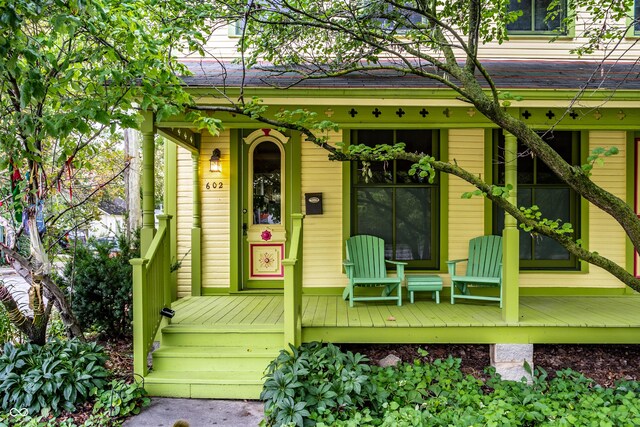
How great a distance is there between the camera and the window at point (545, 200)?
532 cm

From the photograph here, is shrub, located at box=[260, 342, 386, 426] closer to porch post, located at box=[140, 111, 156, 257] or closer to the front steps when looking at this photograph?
the front steps

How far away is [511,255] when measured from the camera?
4008 millimetres

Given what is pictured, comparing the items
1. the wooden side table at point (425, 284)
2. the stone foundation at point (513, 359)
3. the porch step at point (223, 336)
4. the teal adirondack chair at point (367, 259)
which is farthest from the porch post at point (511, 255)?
the porch step at point (223, 336)

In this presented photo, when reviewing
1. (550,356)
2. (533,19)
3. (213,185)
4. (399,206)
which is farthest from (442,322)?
(533,19)

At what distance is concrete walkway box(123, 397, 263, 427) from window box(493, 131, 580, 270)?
3702 millimetres

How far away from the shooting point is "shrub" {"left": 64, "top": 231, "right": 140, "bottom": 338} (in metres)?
4.45

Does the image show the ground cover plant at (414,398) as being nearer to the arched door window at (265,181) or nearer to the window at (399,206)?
the window at (399,206)

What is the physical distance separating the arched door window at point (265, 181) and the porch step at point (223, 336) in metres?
1.88

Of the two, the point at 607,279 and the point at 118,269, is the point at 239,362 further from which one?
the point at 607,279

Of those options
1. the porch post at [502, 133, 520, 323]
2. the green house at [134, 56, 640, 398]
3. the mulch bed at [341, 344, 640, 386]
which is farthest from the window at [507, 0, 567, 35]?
the mulch bed at [341, 344, 640, 386]

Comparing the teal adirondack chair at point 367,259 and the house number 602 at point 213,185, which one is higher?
the house number 602 at point 213,185

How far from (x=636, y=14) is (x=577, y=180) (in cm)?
443

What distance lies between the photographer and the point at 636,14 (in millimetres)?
5707

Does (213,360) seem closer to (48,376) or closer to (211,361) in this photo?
(211,361)
